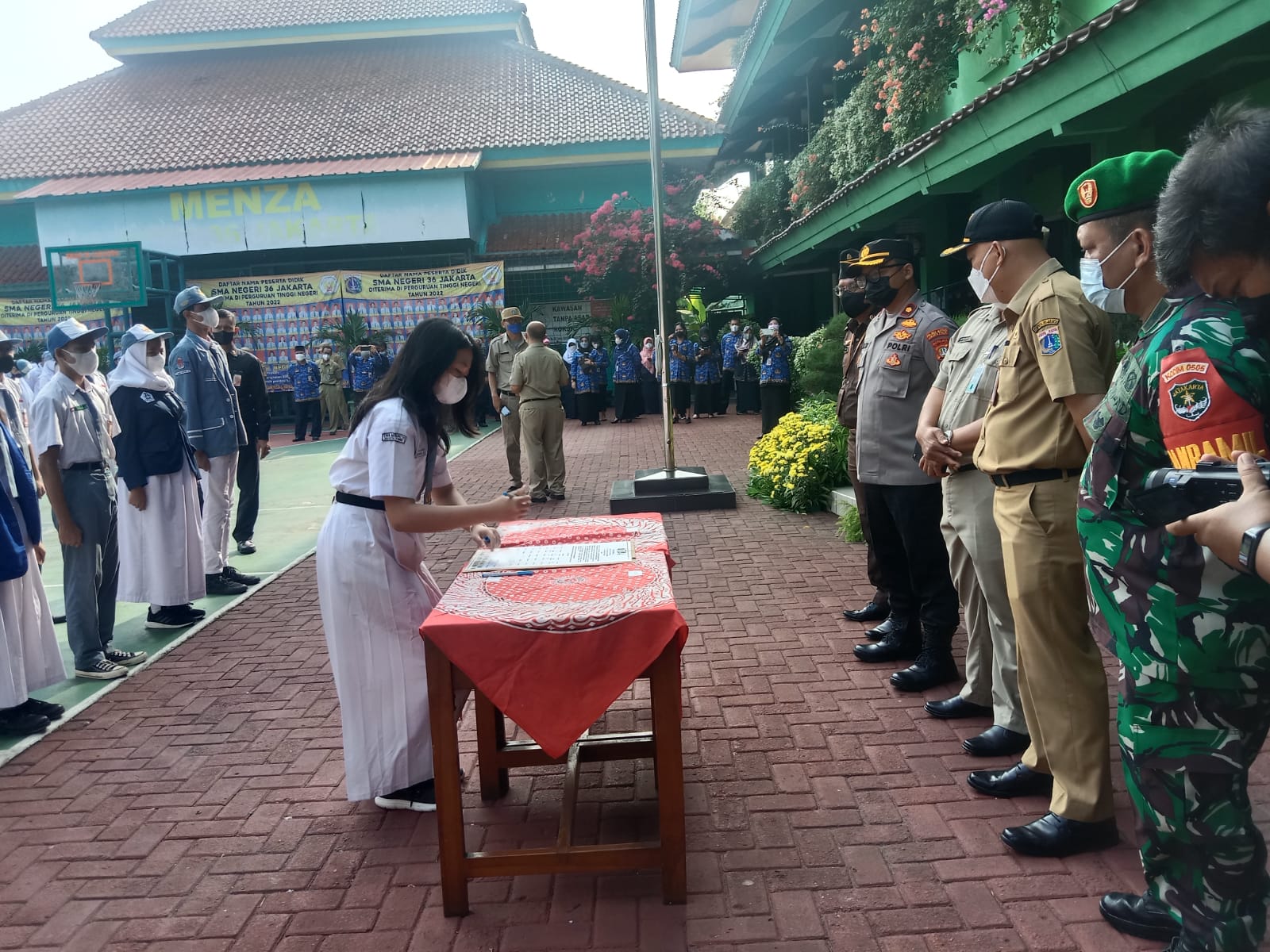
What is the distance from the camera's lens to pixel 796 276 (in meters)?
21.7

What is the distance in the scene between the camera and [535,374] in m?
9.42

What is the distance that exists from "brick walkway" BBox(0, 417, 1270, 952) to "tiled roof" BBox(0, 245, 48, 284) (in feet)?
69.0

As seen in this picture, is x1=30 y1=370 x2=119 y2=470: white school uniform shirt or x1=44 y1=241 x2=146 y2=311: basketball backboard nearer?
x1=30 y1=370 x2=119 y2=470: white school uniform shirt

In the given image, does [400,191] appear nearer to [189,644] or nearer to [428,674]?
[189,644]

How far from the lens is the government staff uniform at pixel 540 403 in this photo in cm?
942

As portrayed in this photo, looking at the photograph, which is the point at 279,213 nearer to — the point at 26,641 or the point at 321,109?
the point at 321,109

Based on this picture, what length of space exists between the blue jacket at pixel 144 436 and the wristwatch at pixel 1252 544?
562 cm

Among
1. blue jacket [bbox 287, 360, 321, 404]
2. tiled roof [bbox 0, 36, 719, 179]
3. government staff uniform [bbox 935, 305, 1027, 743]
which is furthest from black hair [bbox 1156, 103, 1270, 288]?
tiled roof [bbox 0, 36, 719, 179]

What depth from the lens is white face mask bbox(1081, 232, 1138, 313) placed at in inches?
94.1

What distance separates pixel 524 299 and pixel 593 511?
44.3ft

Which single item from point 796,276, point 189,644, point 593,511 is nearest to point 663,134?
point 796,276

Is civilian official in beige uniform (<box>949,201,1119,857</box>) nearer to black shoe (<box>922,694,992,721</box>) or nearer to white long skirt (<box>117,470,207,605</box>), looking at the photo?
black shoe (<box>922,694,992,721</box>)

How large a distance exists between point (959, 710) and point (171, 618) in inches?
190

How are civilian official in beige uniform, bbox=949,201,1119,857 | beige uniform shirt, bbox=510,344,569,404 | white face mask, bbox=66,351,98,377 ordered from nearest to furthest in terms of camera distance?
1. civilian official in beige uniform, bbox=949,201,1119,857
2. white face mask, bbox=66,351,98,377
3. beige uniform shirt, bbox=510,344,569,404
